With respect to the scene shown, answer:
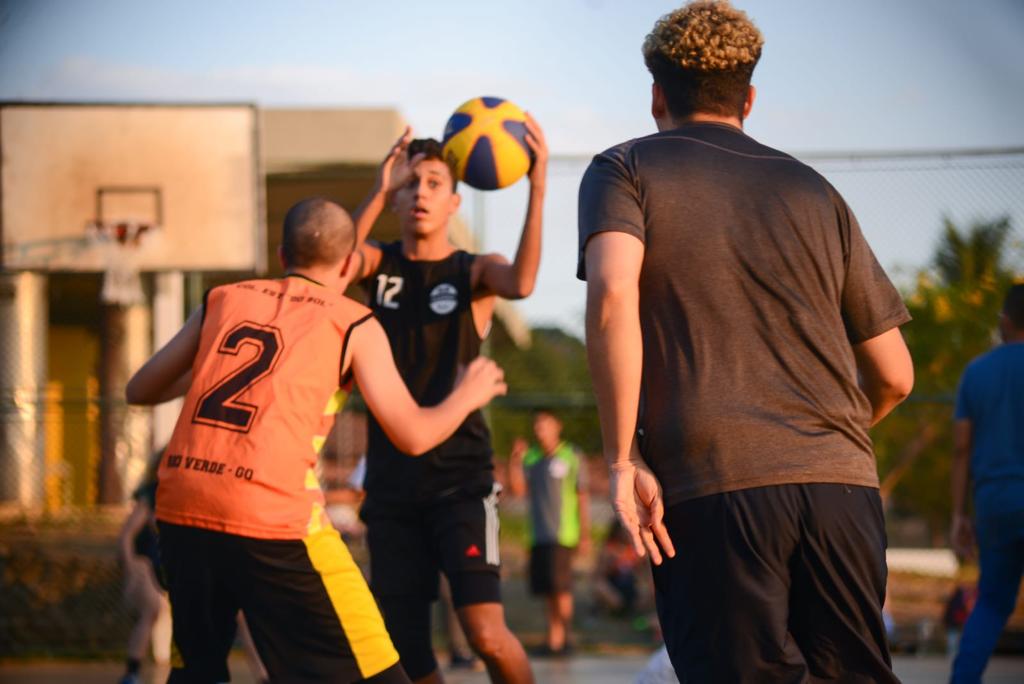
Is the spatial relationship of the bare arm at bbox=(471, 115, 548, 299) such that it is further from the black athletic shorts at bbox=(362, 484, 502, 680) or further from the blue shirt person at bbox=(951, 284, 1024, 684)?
the blue shirt person at bbox=(951, 284, 1024, 684)

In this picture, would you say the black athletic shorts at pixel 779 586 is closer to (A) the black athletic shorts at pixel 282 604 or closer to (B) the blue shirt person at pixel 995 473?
(A) the black athletic shorts at pixel 282 604

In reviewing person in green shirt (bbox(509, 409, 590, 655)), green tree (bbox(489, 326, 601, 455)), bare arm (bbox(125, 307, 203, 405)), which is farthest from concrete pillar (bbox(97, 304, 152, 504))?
bare arm (bbox(125, 307, 203, 405))

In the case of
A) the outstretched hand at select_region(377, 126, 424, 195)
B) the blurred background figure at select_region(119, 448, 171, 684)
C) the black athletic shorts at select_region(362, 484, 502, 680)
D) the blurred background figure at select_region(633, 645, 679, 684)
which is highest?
the outstretched hand at select_region(377, 126, 424, 195)

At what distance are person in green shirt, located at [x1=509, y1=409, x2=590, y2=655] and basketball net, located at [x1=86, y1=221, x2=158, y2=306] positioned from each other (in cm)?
360

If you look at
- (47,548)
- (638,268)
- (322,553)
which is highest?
(638,268)

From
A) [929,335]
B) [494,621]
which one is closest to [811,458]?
[494,621]

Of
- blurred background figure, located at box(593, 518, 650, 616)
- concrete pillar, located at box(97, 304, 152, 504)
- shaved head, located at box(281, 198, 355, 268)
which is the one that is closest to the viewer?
shaved head, located at box(281, 198, 355, 268)

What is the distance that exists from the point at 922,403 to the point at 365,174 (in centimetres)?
513

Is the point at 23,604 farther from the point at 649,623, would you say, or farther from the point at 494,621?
the point at 494,621

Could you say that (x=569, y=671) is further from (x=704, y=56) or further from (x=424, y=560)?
(x=704, y=56)

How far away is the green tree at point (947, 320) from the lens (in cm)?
1142

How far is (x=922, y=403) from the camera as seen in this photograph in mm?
10641

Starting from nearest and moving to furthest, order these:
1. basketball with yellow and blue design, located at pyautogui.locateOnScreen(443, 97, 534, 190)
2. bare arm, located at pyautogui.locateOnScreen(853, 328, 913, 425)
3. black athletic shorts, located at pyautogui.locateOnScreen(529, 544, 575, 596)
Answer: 1. bare arm, located at pyautogui.locateOnScreen(853, 328, 913, 425)
2. basketball with yellow and blue design, located at pyautogui.locateOnScreen(443, 97, 534, 190)
3. black athletic shorts, located at pyautogui.locateOnScreen(529, 544, 575, 596)

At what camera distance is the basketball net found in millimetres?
10438
